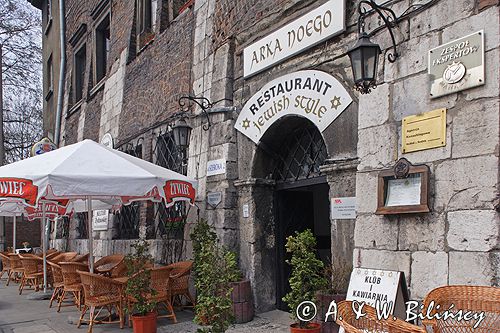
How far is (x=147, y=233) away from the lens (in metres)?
9.01

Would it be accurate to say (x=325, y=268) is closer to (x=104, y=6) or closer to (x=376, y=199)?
(x=376, y=199)

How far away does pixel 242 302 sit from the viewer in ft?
19.5

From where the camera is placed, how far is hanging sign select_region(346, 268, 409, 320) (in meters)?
3.75

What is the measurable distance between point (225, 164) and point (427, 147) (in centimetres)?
330

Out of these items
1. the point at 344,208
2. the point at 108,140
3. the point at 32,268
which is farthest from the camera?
the point at 108,140

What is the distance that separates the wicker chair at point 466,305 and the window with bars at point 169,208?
5110 millimetres

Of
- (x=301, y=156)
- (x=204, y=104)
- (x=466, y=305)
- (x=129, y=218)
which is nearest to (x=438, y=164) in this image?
(x=466, y=305)

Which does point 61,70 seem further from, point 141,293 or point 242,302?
point 242,302

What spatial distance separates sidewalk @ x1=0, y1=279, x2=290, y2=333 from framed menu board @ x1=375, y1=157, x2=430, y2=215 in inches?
85.6

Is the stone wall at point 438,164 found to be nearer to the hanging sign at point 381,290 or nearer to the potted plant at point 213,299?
the hanging sign at point 381,290

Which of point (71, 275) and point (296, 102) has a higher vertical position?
point (296, 102)

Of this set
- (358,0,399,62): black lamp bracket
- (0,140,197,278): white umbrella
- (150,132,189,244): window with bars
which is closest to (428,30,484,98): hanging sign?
(358,0,399,62): black lamp bracket

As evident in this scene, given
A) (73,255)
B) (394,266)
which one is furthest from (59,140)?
(394,266)

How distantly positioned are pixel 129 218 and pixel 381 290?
7.39 metres
